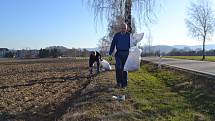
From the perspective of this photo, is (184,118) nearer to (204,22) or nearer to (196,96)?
(196,96)

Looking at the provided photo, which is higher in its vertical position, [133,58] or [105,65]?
[133,58]

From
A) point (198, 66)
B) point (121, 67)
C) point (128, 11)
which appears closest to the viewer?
point (121, 67)

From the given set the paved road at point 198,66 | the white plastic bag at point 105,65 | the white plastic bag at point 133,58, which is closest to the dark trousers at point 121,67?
the white plastic bag at point 133,58

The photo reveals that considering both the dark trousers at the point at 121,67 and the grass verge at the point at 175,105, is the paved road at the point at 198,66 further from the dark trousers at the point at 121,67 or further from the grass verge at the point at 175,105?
the grass verge at the point at 175,105

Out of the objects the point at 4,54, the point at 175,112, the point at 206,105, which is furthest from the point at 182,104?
the point at 4,54

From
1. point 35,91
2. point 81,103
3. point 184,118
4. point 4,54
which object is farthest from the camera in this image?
point 4,54

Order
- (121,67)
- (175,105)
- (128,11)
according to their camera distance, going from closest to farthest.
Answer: (175,105)
(121,67)
(128,11)

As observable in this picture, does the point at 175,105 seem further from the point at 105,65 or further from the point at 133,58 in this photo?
the point at 105,65

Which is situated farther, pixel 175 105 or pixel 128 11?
pixel 128 11

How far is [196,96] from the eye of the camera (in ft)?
43.4

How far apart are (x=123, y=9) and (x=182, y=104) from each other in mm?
13519

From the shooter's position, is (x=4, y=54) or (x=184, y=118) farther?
(x=4, y=54)

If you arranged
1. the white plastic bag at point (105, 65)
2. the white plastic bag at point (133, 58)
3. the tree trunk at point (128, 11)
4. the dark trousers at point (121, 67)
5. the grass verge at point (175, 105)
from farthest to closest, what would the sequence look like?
the white plastic bag at point (105, 65) < the tree trunk at point (128, 11) < the white plastic bag at point (133, 58) < the dark trousers at point (121, 67) < the grass verge at point (175, 105)

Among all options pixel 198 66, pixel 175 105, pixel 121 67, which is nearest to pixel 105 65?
pixel 198 66
